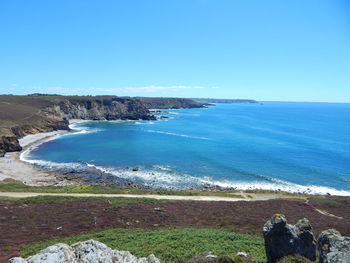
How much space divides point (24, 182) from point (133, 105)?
137 metres

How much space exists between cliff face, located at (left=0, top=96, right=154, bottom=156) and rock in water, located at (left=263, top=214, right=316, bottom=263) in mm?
74602

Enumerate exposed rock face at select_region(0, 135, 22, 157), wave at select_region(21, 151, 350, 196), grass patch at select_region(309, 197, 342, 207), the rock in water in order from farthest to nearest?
exposed rock face at select_region(0, 135, 22, 157), wave at select_region(21, 151, 350, 196), grass patch at select_region(309, 197, 342, 207), the rock in water

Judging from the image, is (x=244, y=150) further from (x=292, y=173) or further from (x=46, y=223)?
(x=46, y=223)

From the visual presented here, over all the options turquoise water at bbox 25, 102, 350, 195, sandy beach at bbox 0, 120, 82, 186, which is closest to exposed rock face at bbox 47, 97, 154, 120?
turquoise water at bbox 25, 102, 350, 195

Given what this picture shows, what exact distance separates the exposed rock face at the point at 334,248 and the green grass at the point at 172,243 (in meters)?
5.20

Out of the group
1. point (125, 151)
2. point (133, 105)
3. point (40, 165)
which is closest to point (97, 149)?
point (125, 151)

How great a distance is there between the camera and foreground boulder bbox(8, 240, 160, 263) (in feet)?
37.5

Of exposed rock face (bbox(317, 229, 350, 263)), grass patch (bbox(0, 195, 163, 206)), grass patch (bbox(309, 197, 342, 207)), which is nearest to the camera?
exposed rock face (bbox(317, 229, 350, 263))

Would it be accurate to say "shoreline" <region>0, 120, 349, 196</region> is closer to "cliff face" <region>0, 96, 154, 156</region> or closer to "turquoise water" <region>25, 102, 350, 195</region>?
"turquoise water" <region>25, 102, 350, 195</region>

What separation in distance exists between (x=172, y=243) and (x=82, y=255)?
895 centimetres

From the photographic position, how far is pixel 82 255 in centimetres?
1206

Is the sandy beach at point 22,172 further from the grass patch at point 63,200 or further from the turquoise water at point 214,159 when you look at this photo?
the grass patch at point 63,200

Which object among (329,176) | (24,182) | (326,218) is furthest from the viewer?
(329,176)

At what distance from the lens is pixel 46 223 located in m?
26.2
